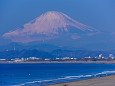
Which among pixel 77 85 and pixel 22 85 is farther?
pixel 22 85

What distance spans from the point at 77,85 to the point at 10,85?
1339 centimetres

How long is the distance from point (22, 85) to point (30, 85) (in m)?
1.34

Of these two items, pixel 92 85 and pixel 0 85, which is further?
pixel 0 85

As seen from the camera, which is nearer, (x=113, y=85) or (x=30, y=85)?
(x=113, y=85)

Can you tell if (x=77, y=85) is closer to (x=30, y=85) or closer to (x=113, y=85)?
(x=113, y=85)

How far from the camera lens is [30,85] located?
53.1 m

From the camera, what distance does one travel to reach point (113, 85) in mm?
43969

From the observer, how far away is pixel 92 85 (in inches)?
1785

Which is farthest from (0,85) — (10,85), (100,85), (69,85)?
(100,85)

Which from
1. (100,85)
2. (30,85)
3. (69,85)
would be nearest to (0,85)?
(30,85)

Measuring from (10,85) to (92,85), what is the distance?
1511cm

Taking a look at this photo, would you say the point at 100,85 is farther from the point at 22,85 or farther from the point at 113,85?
the point at 22,85

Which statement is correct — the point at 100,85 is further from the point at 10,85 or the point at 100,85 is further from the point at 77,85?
the point at 10,85

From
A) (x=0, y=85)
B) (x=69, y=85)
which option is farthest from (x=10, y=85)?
(x=69, y=85)
